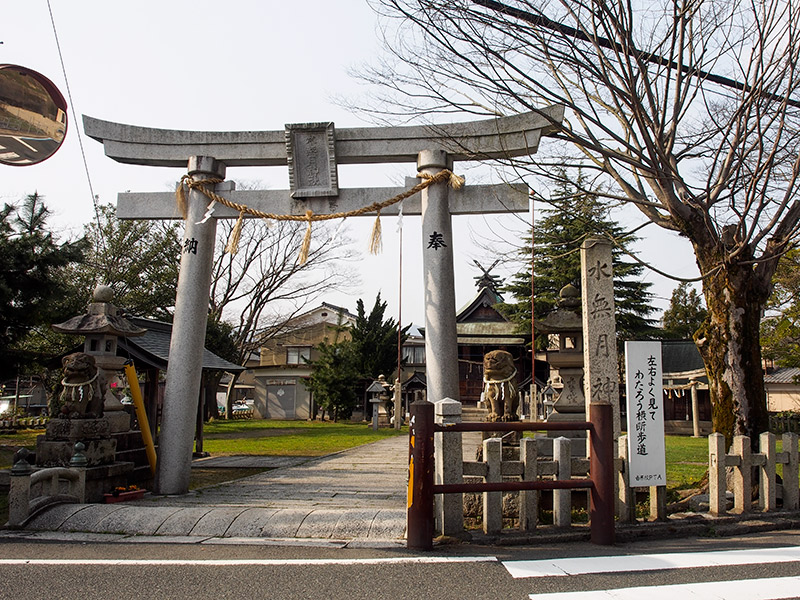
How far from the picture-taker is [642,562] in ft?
15.0

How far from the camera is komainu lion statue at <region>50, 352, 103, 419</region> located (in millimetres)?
7352

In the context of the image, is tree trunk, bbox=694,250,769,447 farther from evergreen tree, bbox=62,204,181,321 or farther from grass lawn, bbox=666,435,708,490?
evergreen tree, bbox=62,204,181,321

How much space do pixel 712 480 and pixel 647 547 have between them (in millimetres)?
1421

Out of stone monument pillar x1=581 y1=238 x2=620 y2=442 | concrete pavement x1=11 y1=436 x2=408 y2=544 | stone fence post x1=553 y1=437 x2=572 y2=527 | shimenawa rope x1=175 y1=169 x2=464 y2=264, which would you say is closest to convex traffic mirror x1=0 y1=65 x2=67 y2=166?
shimenawa rope x1=175 y1=169 x2=464 y2=264

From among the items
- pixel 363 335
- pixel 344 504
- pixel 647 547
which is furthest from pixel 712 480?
pixel 363 335

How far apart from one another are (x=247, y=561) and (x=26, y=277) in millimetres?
9452

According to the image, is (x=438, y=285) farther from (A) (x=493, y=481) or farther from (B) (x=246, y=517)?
(B) (x=246, y=517)

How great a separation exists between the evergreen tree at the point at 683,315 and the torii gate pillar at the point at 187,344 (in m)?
37.4

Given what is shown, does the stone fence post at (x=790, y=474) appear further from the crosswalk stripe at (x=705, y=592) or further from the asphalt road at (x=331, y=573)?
the crosswalk stripe at (x=705, y=592)

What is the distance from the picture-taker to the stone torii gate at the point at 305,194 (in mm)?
7602

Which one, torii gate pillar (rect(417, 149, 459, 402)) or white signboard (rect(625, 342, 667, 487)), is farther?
torii gate pillar (rect(417, 149, 459, 402))

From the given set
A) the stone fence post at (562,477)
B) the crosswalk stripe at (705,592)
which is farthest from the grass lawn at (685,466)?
the crosswalk stripe at (705,592)

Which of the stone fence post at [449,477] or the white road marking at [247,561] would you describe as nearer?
the white road marking at [247,561]

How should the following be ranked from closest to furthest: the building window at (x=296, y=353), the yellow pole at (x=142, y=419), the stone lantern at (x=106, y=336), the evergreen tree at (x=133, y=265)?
the stone lantern at (x=106, y=336), the yellow pole at (x=142, y=419), the evergreen tree at (x=133, y=265), the building window at (x=296, y=353)
